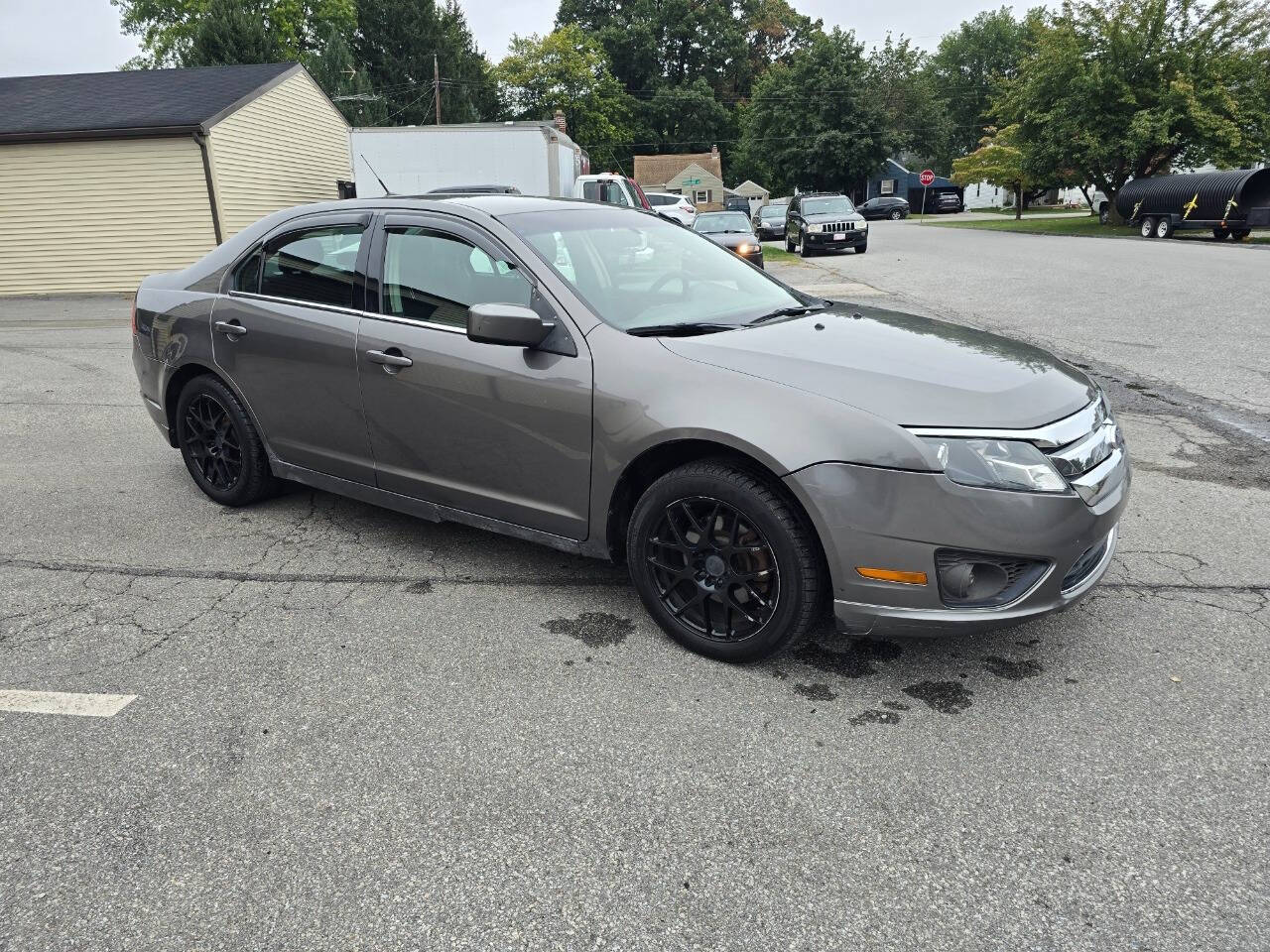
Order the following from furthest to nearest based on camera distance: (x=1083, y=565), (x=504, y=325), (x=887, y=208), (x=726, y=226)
A: 1. (x=887, y=208)
2. (x=726, y=226)
3. (x=504, y=325)
4. (x=1083, y=565)

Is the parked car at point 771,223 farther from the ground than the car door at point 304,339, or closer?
closer

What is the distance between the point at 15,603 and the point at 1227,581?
5.08 metres

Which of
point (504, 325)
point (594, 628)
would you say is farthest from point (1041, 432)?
point (504, 325)

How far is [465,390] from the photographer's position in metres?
3.67

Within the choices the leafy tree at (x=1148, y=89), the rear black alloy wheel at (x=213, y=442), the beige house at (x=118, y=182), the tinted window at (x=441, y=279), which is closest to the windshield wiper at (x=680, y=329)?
the tinted window at (x=441, y=279)

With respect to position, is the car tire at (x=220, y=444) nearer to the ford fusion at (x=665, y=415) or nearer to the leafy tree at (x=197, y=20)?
the ford fusion at (x=665, y=415)

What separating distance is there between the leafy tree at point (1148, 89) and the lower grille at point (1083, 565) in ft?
118

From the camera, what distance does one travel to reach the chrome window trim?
283 cm

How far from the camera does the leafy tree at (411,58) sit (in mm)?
59281

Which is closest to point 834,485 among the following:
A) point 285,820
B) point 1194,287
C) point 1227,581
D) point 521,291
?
point 521,291

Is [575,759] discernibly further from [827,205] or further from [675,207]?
[827,205]

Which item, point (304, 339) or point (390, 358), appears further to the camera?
point (304, 339)

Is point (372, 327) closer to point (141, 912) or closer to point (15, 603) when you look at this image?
point (15, 603)

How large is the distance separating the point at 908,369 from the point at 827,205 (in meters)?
25.3
